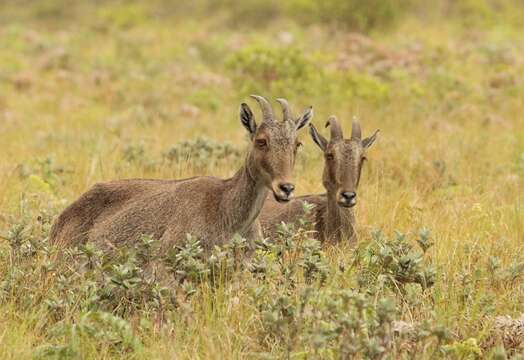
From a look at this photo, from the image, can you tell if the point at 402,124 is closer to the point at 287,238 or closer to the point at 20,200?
the point at 20,200

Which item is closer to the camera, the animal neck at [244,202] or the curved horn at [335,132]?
the animal neck at [244,202]

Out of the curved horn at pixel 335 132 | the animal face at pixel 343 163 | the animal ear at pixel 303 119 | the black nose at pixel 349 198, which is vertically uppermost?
the animal ear at pixel 303 119

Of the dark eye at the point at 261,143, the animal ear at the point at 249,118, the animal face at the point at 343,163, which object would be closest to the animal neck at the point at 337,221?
the animal face at the point at 343,163

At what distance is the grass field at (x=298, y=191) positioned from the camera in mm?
5984

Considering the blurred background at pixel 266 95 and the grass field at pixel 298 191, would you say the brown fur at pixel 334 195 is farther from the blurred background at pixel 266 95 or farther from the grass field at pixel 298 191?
the blurred background at pixel 266 95

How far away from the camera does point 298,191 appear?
1059 centimetres

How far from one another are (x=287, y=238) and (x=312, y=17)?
1988 cm

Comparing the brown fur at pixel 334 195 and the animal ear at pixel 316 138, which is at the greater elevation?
the animal ear at pixel 316 138

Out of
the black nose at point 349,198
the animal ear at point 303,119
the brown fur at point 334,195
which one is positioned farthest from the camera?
the brown fur at point 334,195

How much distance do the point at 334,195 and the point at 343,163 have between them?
475mm

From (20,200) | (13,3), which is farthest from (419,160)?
(13,3)

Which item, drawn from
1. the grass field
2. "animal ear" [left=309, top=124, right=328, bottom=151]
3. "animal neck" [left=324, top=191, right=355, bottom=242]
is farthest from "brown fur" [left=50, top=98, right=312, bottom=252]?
"animal neck" [left=324, top=191, right=355, bottom=242]

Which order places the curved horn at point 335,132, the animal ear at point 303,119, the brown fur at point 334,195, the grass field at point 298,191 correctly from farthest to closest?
1. the curved horn at point 335,132
2. the brown fur at point 334,195
3. the animal ear at point 303,119
4. the grass field at point 298,191

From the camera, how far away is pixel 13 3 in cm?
6066
